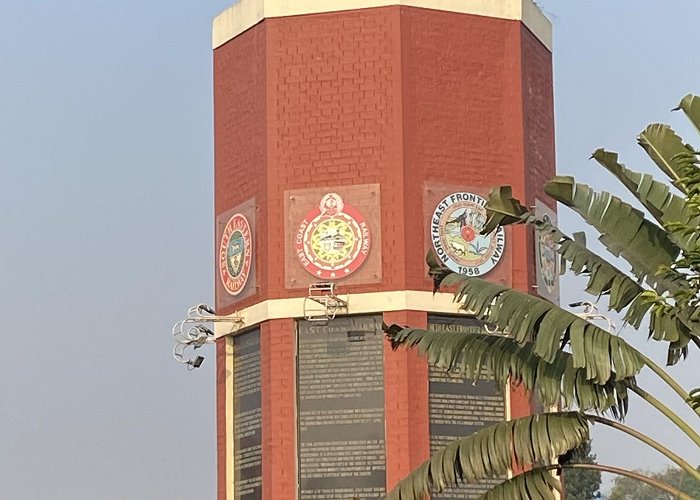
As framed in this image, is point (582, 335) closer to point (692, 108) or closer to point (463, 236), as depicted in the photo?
point (692, 108)

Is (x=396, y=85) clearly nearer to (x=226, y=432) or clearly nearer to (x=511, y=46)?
(x=511, y=46)

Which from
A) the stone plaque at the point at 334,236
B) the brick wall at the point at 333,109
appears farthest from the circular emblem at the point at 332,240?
the brick wall at the point at 333,109

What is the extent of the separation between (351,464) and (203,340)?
296cm

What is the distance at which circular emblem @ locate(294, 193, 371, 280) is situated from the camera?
66.6ft

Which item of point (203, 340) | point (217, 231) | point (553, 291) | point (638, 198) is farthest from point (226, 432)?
point (638, 198)

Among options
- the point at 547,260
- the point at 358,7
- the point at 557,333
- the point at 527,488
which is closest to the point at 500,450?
the point at 527,488

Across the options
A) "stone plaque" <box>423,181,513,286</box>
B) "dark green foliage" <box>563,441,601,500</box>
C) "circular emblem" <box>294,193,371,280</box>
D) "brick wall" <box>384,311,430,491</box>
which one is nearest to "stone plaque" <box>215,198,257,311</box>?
"circular emblem" <box>294,193,371,280</box>

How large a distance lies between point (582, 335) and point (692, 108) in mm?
2330

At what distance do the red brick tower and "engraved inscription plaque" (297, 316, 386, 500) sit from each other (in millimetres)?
19

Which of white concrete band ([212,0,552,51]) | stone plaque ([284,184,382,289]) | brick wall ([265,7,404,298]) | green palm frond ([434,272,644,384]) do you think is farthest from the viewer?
white concrete band ([212,0,552,51])

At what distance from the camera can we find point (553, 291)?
21.7 metres

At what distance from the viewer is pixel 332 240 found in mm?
20375

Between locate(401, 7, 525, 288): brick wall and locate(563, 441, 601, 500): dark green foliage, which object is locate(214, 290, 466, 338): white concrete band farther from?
locate(563, 441, 601, 500): dark green foliage

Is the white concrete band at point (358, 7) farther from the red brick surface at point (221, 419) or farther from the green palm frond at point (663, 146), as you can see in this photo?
the green palm frond at point (663, 146)
